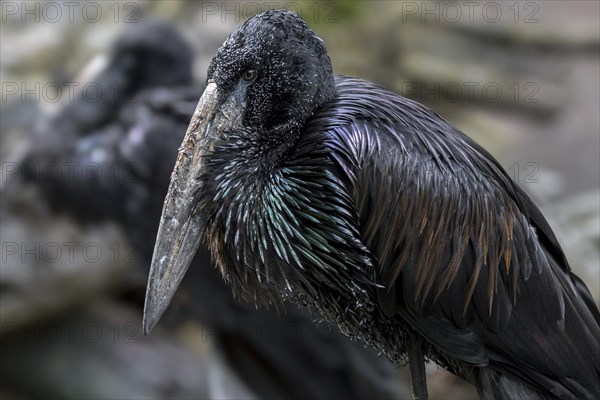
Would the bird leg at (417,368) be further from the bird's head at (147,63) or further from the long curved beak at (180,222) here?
the bird's head at (147,63)

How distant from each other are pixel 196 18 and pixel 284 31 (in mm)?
4352

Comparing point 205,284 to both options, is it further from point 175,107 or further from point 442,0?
point 442,0

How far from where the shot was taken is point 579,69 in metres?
7.41

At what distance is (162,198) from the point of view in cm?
438

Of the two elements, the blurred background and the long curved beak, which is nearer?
the long curved beak

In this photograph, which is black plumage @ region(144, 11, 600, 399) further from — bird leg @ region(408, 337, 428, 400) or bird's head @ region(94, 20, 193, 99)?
bird's head @ region(94, 20, 193, 99)

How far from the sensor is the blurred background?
4.52m

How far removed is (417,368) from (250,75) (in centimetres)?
101

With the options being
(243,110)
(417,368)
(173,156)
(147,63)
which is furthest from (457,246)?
(147,63)

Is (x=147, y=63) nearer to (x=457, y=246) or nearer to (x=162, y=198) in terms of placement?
(x=162, y=198)

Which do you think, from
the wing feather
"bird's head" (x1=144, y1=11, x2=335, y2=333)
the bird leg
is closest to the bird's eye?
"bird's head" (x1=144, y1=11, x2=335, y2=333)

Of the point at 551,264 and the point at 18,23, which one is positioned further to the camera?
the point at 18,23

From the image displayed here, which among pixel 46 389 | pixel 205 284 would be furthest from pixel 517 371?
pixel 46 389

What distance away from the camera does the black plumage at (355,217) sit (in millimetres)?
2508
